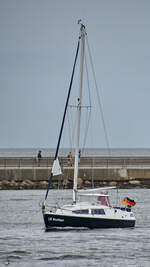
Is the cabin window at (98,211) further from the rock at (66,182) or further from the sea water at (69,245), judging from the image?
the rock at (66,182)

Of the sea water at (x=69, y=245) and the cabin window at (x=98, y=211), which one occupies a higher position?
the cabin window at (x=98, y=211)

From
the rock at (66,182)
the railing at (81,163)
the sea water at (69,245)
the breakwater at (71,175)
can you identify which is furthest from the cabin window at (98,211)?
the railing at (81,163)

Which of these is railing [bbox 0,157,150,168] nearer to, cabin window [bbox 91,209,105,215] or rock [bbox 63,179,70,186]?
rock [bbox 63,179,70,186]

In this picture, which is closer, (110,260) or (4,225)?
(110,260)

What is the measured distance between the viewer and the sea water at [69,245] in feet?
121

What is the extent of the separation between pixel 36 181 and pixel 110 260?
33.0 m

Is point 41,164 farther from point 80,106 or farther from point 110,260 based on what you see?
point 110,260

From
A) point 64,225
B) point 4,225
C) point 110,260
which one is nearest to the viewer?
point 110,260

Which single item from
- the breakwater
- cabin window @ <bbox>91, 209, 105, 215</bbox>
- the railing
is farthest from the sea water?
the railing

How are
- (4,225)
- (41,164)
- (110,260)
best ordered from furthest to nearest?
(41,164), (4,225), (110,260)

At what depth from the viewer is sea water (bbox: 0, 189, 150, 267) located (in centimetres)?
3688

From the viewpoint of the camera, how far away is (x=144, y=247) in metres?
40.5

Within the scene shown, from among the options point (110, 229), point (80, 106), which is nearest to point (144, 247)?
point (110, 229)

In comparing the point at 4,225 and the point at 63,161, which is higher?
the point at 63,161
